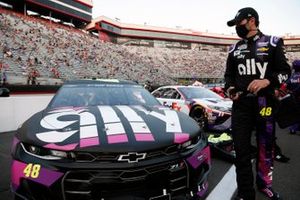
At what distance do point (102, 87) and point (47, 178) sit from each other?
2020 mm

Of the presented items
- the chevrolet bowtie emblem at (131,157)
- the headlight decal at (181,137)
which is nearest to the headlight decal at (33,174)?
the chevrolet bowtie emblem at (131,157)

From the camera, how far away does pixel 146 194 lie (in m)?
1.96

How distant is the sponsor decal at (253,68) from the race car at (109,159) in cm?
74

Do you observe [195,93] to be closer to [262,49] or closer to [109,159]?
[262,49]

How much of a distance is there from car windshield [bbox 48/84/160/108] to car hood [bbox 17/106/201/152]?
18.2 inches

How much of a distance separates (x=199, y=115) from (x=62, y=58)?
2391 cm

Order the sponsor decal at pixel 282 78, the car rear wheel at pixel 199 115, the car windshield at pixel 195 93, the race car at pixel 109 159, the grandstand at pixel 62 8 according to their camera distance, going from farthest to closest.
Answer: the grandstand at pixel 62 8 < the car windshield at pixel 195 93 < the car rear wheel at pixel 199 115 < the sponsor decal at pixel 282 78 < the race car at pixel 109 159

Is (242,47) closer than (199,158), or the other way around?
(199,158)

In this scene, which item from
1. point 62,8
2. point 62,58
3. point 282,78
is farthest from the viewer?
point 62,8

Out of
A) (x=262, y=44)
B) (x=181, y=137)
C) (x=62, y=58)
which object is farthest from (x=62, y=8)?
(x=181, y=137)

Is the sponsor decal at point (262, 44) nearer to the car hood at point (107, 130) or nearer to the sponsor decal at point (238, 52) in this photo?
the sponsor decal at point (238, 52)

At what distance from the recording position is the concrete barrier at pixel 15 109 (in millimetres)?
7233

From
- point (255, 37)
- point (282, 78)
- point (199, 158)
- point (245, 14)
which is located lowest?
point (199, 158)

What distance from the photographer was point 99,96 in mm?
3559
